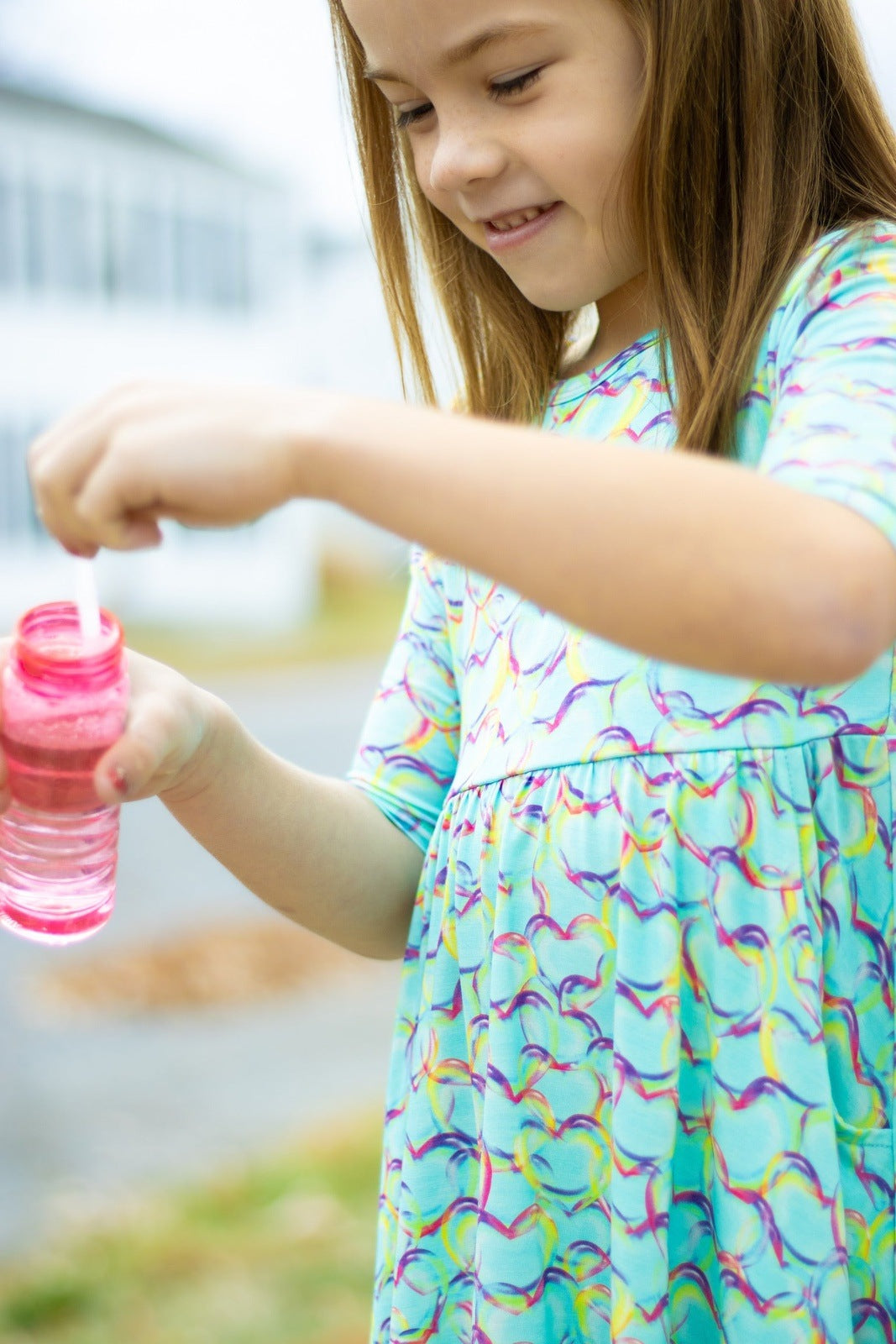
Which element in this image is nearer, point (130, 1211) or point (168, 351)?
point (130, 1211)

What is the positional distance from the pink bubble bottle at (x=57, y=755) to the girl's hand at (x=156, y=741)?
2 centimetres

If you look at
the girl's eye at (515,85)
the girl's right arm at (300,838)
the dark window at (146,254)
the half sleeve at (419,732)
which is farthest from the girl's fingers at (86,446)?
the dark window at (146,254)

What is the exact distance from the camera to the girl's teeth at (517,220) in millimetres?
1187

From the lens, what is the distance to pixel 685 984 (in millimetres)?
1078

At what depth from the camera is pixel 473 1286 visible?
120 centimetres

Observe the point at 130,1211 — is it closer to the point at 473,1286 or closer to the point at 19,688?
the point at 473,1286

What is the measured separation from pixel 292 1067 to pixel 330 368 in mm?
15878

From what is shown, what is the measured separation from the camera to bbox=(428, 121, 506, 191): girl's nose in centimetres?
114

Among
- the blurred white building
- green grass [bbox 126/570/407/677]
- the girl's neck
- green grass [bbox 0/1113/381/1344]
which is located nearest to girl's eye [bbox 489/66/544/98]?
the girl's neck

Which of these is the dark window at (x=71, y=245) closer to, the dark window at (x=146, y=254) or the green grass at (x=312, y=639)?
the dark window at (x=146, y=254)

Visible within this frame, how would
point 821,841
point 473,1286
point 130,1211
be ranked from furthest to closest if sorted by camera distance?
point 130,1211
point 473,1286
point 821,841

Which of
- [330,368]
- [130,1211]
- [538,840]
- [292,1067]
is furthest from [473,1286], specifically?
[330,368]

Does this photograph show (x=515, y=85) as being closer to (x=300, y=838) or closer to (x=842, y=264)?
(x=842, y=264)

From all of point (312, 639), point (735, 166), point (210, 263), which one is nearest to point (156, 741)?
point (735, 166)
